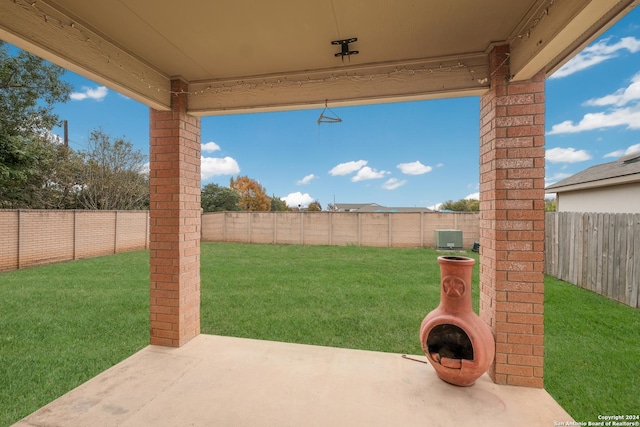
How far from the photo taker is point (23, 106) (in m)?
6.49

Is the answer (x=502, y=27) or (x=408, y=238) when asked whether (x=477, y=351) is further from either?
(x=408, y=238)

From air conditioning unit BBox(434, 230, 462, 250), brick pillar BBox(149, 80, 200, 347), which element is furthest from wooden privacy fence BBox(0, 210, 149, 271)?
air conditioning unit BBox(434, 230, 462, 250)

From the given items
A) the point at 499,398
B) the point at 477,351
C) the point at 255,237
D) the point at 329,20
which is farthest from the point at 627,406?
the point at 255,237

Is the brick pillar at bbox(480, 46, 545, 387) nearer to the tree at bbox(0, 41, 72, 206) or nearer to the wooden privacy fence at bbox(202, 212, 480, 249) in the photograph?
the tree at bbox(0, 41, 72, 206)

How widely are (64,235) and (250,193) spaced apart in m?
19.7

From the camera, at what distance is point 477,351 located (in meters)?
1.98

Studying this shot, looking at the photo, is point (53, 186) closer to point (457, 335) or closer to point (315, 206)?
point (457, 335)

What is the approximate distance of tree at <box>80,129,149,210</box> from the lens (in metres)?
12.9

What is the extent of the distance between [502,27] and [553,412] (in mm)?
2528

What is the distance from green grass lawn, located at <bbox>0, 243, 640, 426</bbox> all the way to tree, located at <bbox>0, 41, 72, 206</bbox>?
7.94ft

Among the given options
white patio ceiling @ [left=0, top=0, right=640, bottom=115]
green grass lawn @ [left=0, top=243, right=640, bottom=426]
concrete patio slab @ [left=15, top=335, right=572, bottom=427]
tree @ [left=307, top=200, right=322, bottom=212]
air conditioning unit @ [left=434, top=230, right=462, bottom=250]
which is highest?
white patio ceiling @ [left=0, top=0, right=640, bottom=115]

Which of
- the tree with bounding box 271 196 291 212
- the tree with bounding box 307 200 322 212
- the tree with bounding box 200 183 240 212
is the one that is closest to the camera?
the tree with bounding box 200 183 240 212

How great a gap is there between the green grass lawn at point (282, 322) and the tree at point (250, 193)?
67.8ft

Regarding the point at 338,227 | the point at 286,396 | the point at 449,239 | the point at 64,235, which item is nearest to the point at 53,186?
the point at 64,235
